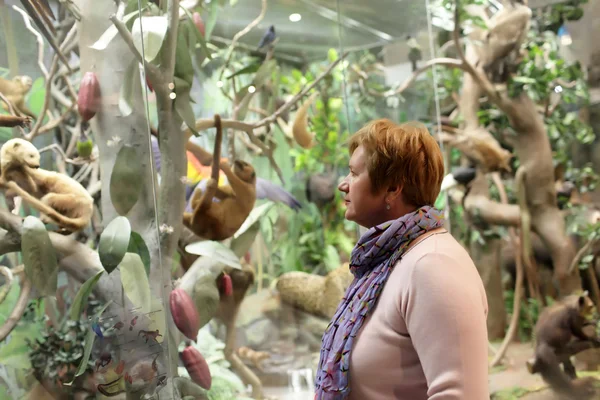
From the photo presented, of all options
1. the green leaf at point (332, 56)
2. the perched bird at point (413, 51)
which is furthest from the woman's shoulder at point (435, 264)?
the perched bird at point (413, 51)

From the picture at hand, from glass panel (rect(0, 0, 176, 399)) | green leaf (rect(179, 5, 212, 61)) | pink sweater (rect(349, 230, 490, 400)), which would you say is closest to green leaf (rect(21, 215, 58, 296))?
glass panel (rect(0, 0, 176, 399))

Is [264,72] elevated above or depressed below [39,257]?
above

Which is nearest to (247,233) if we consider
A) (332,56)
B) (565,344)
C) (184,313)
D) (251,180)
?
(251,180)

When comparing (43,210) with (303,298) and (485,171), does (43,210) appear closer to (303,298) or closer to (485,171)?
(303,298)

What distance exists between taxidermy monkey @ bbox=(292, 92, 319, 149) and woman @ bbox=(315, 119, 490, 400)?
925mm

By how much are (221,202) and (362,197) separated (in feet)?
2.11

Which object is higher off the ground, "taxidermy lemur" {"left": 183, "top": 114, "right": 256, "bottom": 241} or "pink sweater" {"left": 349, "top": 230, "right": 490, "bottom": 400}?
"taxidermy lemur" {"left": 183, "top": 114, "right": 256, "bottom": 241}

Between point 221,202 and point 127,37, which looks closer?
point 127,37

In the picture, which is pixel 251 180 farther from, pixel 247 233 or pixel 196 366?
pixel 196 366

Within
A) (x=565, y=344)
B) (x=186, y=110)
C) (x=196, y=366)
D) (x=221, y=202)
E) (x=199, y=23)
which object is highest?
(x=199, y=23)

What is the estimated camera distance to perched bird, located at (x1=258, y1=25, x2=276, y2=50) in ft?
5.84

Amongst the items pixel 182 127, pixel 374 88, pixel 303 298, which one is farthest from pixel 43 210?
pixel 374 88

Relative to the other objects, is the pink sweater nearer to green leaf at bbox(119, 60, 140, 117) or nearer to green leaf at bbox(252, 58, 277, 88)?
green leaf at bbox(119, 60, 140, 117)

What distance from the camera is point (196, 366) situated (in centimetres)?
139
